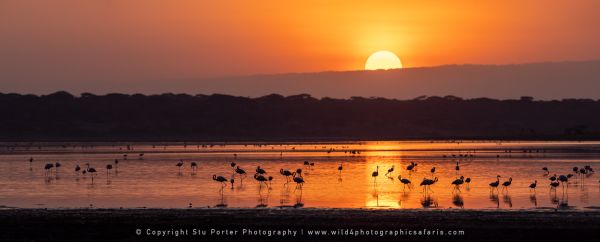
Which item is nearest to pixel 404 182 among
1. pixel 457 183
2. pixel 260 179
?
pixel 457 183

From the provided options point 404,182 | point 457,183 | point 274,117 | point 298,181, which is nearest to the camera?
point 457,183

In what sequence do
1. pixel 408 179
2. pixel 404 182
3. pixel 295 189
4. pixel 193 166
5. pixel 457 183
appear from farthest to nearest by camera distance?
pixel 193 166
pixel 408 179
pixel 295 189
pixel 404 182
pixel 457 183

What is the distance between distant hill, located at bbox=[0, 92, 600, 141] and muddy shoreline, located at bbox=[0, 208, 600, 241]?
100973mm

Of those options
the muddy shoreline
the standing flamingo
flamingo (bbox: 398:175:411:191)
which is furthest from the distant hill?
the muddy shoreline

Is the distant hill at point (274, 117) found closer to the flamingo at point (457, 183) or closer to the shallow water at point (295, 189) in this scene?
the shallow water at point (295, 189)

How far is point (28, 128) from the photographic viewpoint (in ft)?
451

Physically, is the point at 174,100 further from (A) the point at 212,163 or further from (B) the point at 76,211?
(B) the point at 76,211

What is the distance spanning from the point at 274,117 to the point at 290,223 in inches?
5307

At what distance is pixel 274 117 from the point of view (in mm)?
155750

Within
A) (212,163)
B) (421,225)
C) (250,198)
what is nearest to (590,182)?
(250,198)

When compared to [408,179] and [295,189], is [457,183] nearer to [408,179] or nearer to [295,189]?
[295,189]

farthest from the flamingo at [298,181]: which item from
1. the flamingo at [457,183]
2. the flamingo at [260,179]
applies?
the flamingo at [457,183]

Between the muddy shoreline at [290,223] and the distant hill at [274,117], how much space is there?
10097cm

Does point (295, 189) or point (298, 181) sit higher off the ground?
point (298, 181)
